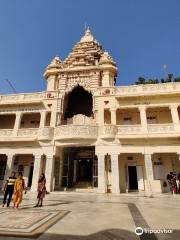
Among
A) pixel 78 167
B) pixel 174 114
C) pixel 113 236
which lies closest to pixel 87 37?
pixel 174 114

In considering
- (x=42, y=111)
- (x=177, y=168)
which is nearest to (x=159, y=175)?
(x=177, y=168)

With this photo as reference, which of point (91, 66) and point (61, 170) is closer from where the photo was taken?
point (61, 170)

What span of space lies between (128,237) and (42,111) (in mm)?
16928

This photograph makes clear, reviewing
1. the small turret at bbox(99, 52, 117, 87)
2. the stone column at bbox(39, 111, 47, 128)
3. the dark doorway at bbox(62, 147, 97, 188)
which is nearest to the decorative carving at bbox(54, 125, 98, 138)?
the stone column at bbox(39, 111, 47, 128)

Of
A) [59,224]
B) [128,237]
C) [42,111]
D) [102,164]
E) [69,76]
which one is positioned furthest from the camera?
[69,76]

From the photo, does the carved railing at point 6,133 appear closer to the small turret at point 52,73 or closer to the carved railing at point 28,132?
the carved railing at point 28,132

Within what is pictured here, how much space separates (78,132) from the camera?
1764cm

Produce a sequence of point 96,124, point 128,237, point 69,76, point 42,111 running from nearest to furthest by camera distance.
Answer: point 128,237 < point 96,124 < point 42,111 < point 69,76

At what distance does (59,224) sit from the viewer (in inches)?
222

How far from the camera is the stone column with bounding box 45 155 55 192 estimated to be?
17.3 m

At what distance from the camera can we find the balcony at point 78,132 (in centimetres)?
1755

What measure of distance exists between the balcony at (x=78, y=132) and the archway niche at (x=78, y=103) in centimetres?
311

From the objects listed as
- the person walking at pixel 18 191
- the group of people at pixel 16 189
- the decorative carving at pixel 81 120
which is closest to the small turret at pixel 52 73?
the decorative carving at pixel 81 120

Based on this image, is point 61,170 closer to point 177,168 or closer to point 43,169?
point 43,169
